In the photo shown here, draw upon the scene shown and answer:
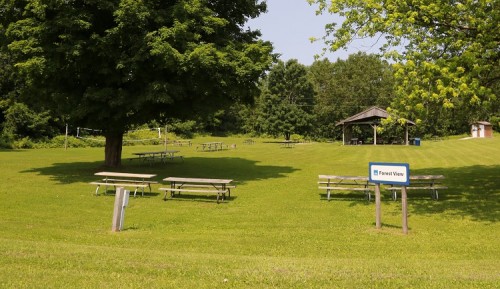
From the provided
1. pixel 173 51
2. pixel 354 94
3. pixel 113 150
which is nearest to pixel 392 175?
pixel 173 51

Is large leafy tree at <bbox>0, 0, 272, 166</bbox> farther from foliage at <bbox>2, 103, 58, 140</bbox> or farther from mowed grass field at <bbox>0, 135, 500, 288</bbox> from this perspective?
foliage at <bbox>2, 103, 58, 140</bbox>

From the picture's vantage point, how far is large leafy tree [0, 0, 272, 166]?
60.8 feet

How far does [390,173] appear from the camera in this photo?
10945 mm

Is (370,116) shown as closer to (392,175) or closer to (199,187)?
(199,187)

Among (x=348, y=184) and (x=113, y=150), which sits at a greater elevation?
(x=113, y=150)

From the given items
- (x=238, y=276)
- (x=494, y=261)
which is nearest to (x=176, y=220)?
(x=238, y=276)

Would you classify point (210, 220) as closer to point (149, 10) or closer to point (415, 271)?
point (415, 271)

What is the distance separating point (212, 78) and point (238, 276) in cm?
1471

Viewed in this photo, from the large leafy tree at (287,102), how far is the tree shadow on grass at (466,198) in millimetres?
51791

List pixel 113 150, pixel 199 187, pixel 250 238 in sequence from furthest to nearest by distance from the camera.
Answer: pixel 113 150
pixel 199 187
pixel 250 238

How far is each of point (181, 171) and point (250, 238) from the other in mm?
14347

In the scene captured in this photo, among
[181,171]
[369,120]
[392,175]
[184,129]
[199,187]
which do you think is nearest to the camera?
[392,175]

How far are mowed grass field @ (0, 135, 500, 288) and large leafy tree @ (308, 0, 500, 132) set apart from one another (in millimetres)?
3351

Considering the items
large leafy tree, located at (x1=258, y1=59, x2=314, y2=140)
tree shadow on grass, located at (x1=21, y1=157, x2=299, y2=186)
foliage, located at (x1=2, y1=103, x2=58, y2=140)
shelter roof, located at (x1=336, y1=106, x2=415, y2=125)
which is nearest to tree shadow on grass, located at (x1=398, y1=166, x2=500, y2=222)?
tree shadow on grass, located at (x1=21, y1=157, x2=299, y2=186)
